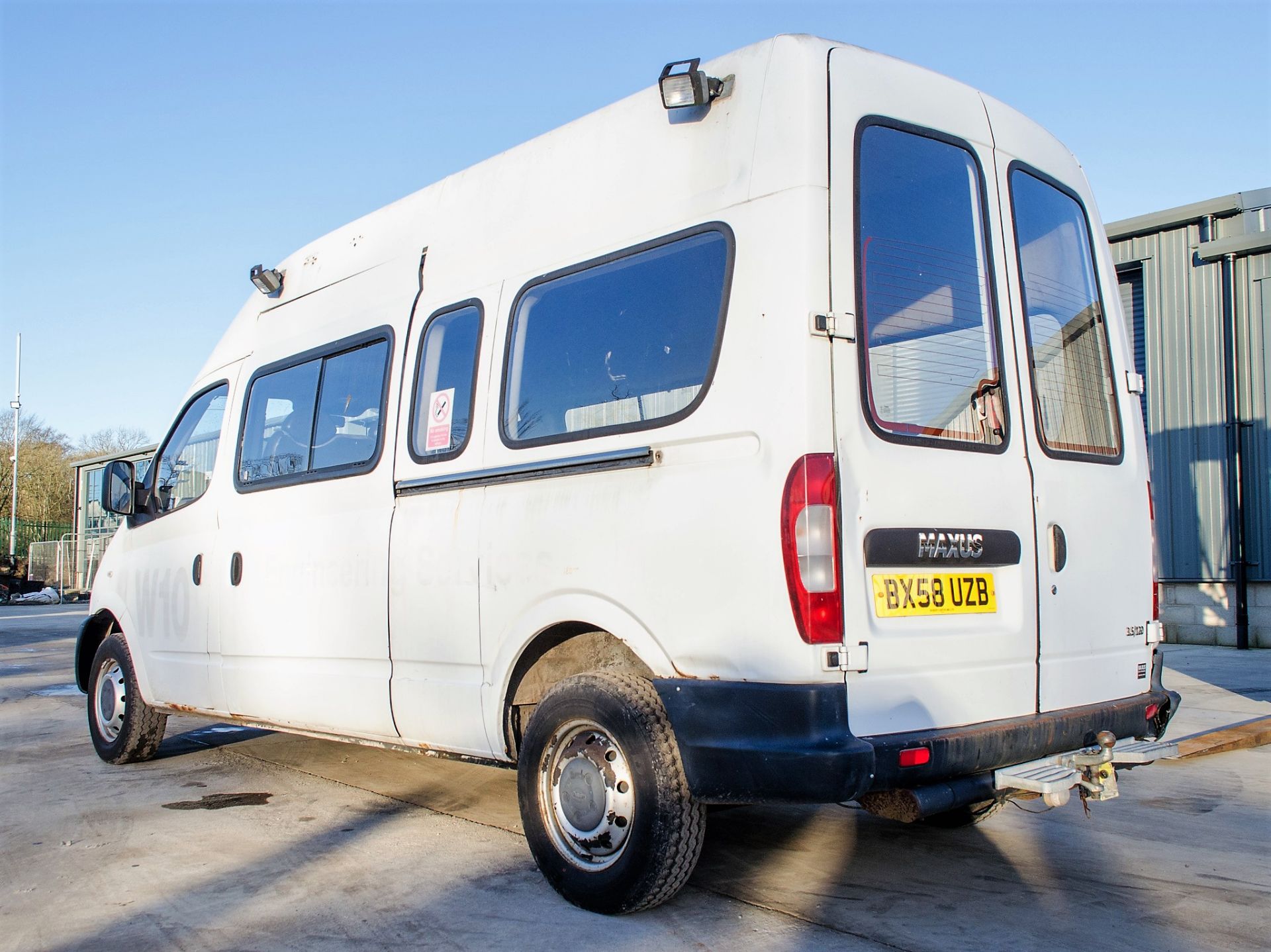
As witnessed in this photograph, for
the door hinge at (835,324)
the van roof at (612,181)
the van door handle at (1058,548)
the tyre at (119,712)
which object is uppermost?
the van roof at (612,181)

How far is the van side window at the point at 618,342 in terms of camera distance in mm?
3709

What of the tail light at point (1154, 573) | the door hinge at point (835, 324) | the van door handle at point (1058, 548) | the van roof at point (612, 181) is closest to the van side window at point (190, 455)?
the van roof at point (612, 181)

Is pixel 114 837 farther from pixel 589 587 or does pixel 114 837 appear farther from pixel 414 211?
pixel 414 211

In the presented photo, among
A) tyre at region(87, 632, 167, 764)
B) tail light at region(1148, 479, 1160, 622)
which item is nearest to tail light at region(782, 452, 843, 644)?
tail light at region(1148, 479, 1160, 622)

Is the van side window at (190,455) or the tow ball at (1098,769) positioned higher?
the van side window at (190,455)

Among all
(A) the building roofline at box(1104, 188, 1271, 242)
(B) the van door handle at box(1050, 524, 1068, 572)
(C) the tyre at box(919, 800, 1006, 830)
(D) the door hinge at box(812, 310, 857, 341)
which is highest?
(A) the building roofline at box(1104, 188, 1271, 242)

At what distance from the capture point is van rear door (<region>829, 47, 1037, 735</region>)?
133 inches

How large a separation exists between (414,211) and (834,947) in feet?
12.1

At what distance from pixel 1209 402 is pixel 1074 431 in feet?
35.6

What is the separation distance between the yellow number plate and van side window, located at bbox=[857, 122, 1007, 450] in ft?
1.45

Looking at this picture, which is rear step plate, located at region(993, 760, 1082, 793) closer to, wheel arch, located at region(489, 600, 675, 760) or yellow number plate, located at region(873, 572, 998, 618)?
yellow number plate, located at region(873, 572, 998, 618)

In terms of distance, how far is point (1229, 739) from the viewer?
22.5ft

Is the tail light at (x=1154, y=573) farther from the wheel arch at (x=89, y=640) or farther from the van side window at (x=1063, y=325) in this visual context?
the wheel arch at (x=89, y=640)

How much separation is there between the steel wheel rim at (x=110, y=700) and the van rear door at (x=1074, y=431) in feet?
18.2
